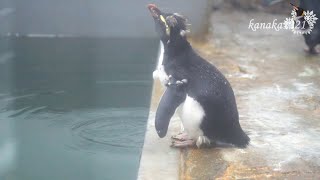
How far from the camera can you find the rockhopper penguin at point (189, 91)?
345 centimetres

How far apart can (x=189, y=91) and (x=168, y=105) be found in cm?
16

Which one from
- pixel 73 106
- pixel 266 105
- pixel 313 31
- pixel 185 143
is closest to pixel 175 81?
pixel 185 143

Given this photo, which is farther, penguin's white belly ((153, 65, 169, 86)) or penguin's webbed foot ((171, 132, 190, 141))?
penguin's webbed foot ((171, 132, 190, 141))

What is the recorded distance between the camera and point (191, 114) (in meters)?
3.48

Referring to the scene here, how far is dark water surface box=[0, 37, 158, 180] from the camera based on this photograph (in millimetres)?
4312

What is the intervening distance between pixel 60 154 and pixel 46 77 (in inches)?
84.5

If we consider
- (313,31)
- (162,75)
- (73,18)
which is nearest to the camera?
(162,75)

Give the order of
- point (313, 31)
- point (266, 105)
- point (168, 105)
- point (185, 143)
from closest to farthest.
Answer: point (168, 105) → point (185, 143) → point (266, 105) → point (313, 31)

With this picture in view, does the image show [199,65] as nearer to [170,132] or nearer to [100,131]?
[170,132]

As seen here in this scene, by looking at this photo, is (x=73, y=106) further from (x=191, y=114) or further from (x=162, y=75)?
(x=191, y=114)

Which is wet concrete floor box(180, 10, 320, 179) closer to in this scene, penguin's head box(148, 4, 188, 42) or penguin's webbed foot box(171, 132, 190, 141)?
penguin's webbed foot box(171, 132, 190, 141)

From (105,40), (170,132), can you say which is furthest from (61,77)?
(170,132)

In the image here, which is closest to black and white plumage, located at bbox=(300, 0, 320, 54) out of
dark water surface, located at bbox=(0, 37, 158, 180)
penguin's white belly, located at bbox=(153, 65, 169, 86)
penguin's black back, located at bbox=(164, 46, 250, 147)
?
dark water surface, located at bbox=(0, 37, 158, 180)

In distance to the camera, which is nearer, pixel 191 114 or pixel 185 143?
pixel 191 114
